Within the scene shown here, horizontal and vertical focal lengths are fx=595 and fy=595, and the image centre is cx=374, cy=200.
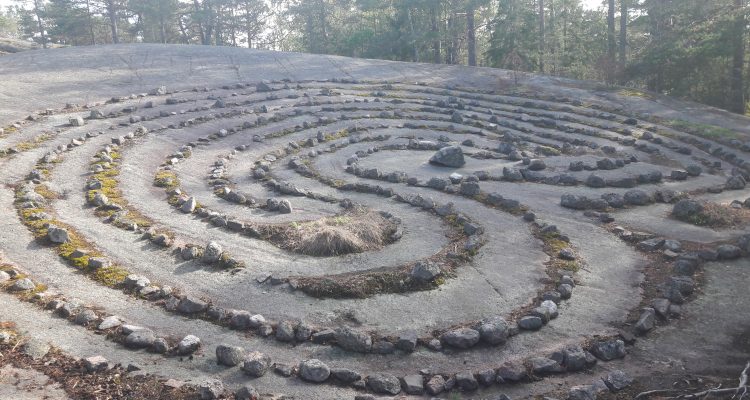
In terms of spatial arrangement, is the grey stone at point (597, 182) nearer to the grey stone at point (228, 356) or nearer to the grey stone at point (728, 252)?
the grey stone at point (728, 252)

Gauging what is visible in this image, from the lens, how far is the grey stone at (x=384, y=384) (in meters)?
8.41

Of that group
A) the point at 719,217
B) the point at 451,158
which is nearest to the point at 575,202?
A: the point at 719,217

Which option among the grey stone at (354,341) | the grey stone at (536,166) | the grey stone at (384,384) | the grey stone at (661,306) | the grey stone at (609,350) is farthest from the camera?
the grey stone at (536,166)

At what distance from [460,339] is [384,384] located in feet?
5.98

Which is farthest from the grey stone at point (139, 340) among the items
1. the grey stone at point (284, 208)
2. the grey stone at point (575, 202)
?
the grey stone at point (575, 202)

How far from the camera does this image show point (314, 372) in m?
8.57

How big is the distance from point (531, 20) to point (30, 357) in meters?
49.5

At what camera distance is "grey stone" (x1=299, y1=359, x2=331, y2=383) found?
28.1 feet

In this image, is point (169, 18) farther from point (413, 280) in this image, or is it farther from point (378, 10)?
point (413, 280)

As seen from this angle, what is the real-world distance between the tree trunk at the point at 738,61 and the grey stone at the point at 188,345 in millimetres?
36131

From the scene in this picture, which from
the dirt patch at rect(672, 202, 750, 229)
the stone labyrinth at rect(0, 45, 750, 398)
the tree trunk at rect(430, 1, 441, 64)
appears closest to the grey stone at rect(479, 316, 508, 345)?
the stone labyrinth at rect(0, 45, 750, 398)

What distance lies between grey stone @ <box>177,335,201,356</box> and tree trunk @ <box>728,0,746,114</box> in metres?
36.1

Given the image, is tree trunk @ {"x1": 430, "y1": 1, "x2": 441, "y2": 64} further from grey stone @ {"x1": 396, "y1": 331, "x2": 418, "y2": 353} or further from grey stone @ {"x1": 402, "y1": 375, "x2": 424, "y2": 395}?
grey stone @ {"x1": 402, "y1": 375, "x2": 424, "y2": 395}

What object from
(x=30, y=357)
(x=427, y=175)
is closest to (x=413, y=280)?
(x=30, y=357)
